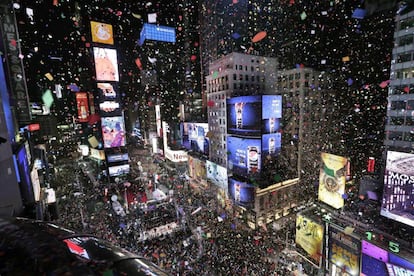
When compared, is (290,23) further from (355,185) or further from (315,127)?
(355,185)

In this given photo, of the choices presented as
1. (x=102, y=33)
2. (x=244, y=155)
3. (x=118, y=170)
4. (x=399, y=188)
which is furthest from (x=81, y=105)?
(x=399, y=188)

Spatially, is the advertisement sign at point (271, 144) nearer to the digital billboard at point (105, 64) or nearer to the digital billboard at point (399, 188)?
the digital billboard at point (399, 188)

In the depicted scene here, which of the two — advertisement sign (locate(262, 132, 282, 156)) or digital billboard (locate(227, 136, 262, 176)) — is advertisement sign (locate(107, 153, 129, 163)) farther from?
advertisement sign (locate(262, 132, 282, 156))

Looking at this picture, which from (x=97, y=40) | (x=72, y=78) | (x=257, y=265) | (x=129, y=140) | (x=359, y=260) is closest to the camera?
(x=359, y=260)

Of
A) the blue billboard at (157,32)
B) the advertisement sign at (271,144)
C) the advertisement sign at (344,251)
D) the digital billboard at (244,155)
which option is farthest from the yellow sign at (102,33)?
the advertisement sign at (344,251)

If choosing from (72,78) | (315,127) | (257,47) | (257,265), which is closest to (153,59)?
(72,78)

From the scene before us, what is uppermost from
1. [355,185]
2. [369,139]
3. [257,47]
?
[257,47]
